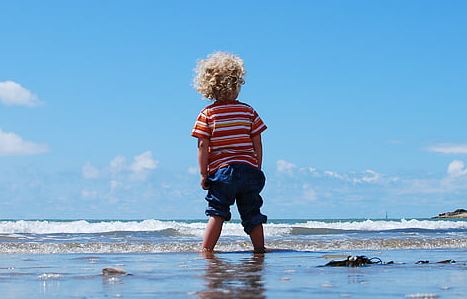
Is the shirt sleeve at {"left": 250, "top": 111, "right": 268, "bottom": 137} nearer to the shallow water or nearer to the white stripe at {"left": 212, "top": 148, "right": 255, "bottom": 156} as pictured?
the white stripe at {"left": 212, "top": 148, "right": 255, "bottom": 156}

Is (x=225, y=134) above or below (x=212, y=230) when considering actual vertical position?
above

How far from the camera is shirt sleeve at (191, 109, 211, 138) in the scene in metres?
6.35

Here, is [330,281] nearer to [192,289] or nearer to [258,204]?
[192,289]

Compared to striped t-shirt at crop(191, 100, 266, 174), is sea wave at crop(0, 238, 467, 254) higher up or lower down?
lower down

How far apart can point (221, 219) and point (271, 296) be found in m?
3.24

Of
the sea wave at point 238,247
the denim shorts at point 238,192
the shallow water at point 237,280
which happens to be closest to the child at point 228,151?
the denim shorts at point 238,192

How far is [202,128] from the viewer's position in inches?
251

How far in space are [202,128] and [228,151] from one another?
314 mm

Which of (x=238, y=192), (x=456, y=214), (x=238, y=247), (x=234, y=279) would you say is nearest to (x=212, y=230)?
(x=238, y=192)

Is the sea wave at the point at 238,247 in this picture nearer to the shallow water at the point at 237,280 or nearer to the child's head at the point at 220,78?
the child's head at the point at 220,78

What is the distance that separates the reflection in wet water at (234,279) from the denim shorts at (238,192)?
36.9 inches

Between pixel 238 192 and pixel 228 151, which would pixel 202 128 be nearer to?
pixel 228 151

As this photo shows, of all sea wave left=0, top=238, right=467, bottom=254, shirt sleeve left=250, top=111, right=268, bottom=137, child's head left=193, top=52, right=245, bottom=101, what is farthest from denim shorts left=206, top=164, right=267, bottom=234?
sea wave left=0, top=238, right=467, bottom=254

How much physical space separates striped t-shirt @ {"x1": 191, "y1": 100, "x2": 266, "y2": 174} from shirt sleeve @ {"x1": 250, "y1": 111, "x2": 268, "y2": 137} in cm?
7
